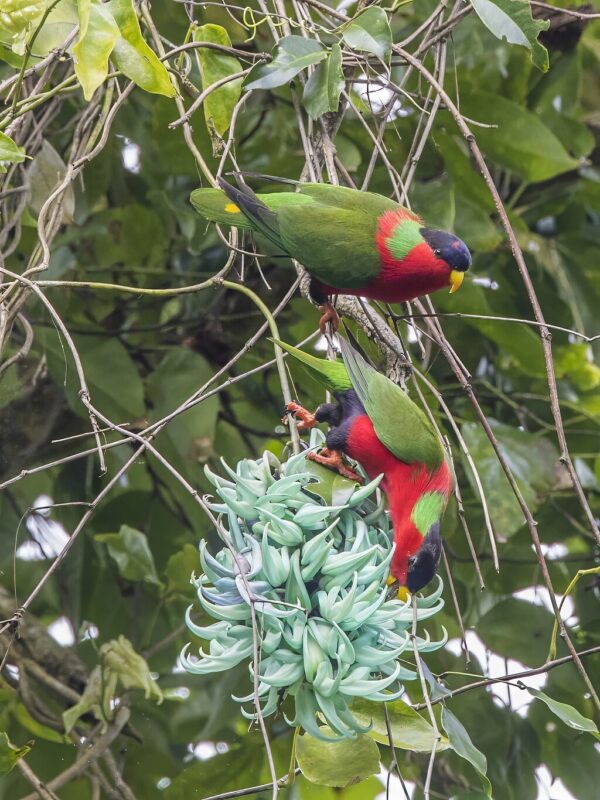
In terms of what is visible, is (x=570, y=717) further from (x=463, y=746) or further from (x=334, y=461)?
(x=334, y=461)

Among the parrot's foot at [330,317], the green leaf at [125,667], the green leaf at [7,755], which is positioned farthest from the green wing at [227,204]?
the green leaf at [125,667]

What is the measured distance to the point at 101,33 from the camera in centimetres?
160

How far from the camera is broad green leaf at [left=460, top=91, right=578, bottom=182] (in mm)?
3039

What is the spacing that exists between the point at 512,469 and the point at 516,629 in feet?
1.55

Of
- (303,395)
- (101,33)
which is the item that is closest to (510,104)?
(303,395)

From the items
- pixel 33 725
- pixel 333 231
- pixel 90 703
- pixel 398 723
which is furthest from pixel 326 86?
pixel 33 725

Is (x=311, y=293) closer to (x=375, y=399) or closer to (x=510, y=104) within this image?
(x=375, y=399)

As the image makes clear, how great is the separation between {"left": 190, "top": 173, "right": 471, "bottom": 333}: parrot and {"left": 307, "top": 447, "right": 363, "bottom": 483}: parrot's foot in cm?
32

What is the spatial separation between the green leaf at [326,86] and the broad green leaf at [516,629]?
5.49 ft

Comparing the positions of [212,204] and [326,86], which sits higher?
[326,86]

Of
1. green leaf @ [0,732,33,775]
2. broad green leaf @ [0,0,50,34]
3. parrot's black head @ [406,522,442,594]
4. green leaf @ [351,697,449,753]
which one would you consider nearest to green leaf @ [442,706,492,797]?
green leaf @ [351,697,449,753]

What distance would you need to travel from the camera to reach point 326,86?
1916 mm

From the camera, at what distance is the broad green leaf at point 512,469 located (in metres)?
2.75

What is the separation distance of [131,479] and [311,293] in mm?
1537
